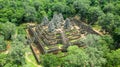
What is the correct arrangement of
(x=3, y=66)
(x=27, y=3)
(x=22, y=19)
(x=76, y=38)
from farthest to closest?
1. (x=27, y=3)
2. (x=22, y=19)
3. (x=76, y=38)
4. (x=3, y=66)

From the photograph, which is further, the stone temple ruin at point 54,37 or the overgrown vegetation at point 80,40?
the stone temple ruin at point 54,37

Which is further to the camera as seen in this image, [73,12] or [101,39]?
[73,12]

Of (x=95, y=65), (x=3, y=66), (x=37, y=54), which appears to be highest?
Answer: (x=95, y=65)

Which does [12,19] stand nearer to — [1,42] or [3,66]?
[1,42]

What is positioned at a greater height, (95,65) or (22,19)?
(95,65)

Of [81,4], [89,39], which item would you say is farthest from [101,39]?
[81,4]

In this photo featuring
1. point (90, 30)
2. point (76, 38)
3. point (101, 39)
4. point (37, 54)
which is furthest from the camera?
point (90, 30)

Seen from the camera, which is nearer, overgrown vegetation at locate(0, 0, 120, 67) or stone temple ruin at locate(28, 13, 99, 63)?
overgrown vegetation at locate(0, 0, 120, 67)

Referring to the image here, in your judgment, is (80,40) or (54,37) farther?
(54,37)
